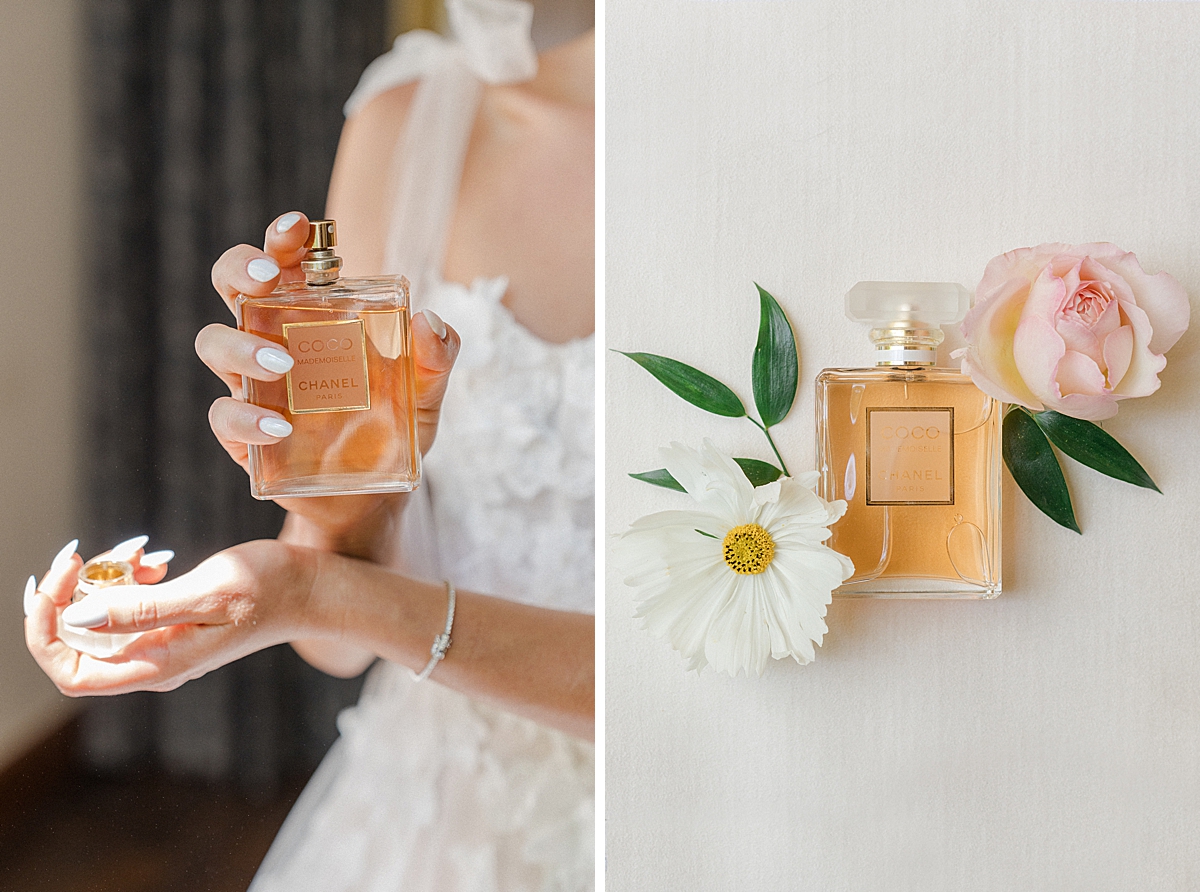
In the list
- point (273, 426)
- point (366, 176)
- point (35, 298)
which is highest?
point (366, 176)

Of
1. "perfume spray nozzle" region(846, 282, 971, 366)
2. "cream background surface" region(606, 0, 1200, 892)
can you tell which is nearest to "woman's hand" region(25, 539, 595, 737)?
"cream background surface" region(606, 0, 1200, 892)

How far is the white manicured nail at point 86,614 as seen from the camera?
0.70 metres

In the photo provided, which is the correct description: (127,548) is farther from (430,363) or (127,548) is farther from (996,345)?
(996,345)

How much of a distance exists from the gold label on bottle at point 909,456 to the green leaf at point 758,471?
3.1 inches

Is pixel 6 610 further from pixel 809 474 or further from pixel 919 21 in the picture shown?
pixel 919 21

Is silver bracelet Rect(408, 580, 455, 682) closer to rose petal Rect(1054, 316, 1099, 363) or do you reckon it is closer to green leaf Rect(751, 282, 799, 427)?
green leaf Rect(751, 282, 799, 427)

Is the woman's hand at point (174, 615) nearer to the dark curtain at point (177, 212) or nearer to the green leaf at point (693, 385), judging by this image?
the dark curtain at point (177, 212)

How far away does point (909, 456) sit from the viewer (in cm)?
59

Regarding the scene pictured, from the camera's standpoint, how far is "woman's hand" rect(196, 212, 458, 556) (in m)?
0.64

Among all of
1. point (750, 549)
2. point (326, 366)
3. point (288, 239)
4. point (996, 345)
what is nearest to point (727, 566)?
point (750, 549)

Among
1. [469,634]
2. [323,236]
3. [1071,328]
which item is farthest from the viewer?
[469,634]

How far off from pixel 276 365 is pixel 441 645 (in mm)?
297

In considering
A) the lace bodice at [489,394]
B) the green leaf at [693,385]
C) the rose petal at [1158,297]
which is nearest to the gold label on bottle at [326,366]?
the lace bodice at [489,394]

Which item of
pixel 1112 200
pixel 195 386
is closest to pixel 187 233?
pixel 195 386
